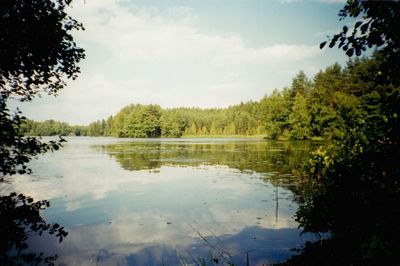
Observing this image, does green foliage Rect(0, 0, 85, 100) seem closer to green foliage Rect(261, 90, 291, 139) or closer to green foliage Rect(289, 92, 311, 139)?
green foliage Rect(289, 92, 311, 139)

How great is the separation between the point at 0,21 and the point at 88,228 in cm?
886

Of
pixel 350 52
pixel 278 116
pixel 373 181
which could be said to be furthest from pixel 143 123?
pixel 350 52

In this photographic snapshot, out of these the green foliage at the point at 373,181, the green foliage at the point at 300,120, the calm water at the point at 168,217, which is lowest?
the calm water at the point at 168,217

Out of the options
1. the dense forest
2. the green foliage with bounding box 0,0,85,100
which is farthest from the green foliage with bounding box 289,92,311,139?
the green foliage with bounding box 0,0,85,100

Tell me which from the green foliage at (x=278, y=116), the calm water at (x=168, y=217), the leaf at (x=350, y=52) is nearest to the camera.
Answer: the leaf at (x=350, y=52)

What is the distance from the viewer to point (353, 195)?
574cm

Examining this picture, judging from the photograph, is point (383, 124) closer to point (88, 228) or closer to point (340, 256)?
point (340, 256)

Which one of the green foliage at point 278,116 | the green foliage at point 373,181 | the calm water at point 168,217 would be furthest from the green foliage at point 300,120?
the green foliage at point 373,181

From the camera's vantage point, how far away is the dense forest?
1697cm

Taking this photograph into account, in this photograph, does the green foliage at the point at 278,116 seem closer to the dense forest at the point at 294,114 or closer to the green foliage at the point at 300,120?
the dense forest at the point at 294,114

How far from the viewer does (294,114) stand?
3524 inches

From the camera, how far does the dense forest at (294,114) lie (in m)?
17.0

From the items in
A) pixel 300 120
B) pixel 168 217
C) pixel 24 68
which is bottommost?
pixel 168 217

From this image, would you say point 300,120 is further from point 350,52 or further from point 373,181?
point 350,52
